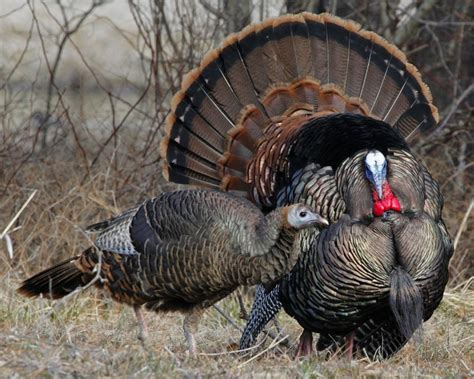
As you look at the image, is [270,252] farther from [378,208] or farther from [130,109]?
[130,109]

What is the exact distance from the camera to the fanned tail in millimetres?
6102

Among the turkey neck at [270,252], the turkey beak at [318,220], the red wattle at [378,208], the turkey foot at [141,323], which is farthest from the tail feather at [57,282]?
the red wattle at [378,208]

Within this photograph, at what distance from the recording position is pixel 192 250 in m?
5.12

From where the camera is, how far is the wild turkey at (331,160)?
16.4 ft

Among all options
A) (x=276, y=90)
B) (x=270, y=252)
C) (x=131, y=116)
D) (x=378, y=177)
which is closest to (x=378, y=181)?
(x=378, y=177)

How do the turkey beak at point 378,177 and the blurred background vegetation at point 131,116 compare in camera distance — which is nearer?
the turkey beak at point 378,177

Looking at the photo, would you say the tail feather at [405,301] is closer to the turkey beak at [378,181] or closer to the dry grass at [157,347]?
the dry grass at [157,347]

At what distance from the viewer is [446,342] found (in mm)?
5605

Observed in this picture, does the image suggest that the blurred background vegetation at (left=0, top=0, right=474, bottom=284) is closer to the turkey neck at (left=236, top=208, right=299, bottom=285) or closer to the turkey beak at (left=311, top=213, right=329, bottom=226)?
the turkey neck at (left=236, top=208, right=299, bottom=285)

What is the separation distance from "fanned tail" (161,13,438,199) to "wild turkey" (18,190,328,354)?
708 millimetres

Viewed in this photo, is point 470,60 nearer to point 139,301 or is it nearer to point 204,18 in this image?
point 204,18

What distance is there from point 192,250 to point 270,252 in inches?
13.2

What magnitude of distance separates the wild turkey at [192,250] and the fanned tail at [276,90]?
71 cm

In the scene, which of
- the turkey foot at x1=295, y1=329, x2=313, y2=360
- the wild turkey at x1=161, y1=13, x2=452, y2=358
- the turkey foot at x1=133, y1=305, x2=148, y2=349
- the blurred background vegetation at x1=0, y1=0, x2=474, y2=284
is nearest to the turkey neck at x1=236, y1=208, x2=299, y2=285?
the wild turkey at x1=161, y1=13, x2=452, y2=358
